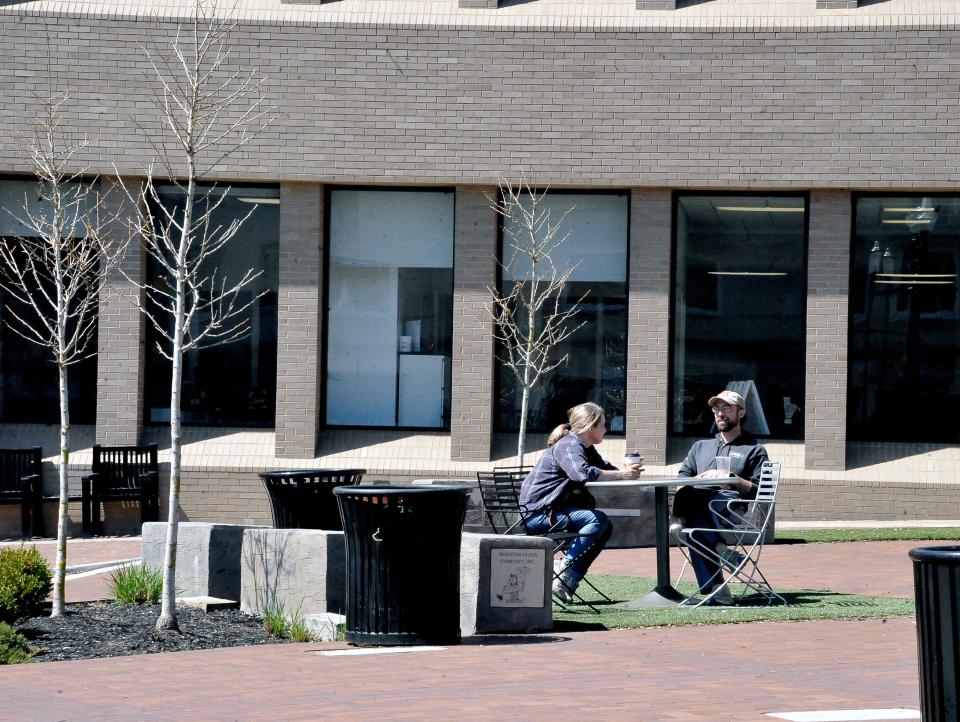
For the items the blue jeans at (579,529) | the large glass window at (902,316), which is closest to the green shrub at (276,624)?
the blue jeans at (579,529)

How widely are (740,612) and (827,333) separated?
9.00 meters

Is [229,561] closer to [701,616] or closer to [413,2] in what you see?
[701,616]

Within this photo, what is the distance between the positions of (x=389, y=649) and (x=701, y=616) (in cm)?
246

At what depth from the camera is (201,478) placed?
749 inches

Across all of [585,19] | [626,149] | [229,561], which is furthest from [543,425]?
[229,561]

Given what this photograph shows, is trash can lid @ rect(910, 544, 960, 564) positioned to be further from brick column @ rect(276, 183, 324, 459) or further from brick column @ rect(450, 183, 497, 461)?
brick column @ rect(276, 183, 324, 459)

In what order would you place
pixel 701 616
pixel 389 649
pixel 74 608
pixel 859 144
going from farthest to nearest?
1. pixel 859 144
2. pixel 74 608
3. pixel 701 616
4. pixel 389 649


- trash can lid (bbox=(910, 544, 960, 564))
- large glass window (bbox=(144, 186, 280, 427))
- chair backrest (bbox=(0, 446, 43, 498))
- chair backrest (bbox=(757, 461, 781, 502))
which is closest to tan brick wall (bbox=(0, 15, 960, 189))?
large glass window (bbox=(144, 186, 280, 427))

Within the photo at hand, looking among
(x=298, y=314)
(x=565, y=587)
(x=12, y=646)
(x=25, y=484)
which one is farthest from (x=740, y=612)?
(x=25, y=484)

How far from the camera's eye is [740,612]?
1042 cm

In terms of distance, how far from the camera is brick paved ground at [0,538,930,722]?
692 centimetres

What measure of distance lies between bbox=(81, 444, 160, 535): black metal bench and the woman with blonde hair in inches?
353

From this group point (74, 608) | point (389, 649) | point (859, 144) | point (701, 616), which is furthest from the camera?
point (859, 144)

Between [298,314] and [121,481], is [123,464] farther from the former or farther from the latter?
[298,314]
